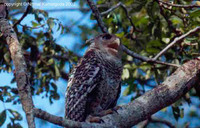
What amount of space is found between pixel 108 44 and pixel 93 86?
3.02ft

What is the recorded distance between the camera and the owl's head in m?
4.56

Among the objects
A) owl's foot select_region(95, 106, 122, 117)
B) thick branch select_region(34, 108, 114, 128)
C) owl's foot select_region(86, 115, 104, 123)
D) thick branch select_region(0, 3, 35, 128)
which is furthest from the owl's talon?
thick branch select_region(0, 3, 35, 128)

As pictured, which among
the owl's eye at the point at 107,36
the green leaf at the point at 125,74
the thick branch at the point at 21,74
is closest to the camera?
the thick branch at the point at 21,74

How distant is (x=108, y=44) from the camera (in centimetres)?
461

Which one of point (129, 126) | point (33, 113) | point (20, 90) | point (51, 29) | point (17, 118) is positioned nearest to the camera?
point (33, 113)

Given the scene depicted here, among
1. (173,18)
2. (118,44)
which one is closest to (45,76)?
(118,44)

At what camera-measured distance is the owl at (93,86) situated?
3896mm

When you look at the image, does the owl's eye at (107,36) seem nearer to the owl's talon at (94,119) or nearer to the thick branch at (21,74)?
the owl's talon at (94,119)

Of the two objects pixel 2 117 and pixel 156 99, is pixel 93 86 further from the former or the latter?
pixel 2 117

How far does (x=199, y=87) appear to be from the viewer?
425cm

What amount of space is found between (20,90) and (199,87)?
2.57m

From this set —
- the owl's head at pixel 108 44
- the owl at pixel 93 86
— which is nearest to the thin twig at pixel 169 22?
the owl's head at pixel 108 44

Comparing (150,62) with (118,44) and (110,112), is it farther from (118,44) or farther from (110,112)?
(110,112)

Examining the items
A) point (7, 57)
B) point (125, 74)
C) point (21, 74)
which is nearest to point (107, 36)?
point (125, 74)
